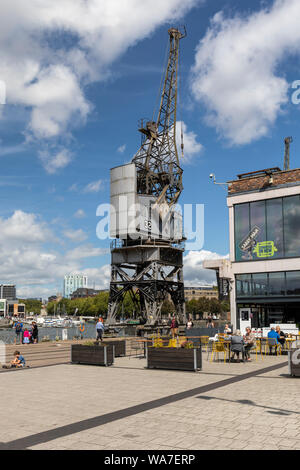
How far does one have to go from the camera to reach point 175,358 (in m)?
16.0

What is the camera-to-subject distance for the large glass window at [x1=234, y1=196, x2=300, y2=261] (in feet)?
94.1

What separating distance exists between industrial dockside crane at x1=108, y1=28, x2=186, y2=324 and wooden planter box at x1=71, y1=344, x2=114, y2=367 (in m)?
40.9

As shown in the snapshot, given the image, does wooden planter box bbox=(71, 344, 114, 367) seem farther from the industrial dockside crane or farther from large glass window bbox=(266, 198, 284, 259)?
the industrial dockside crane

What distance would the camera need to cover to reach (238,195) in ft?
102

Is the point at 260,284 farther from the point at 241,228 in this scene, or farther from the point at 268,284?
the point at 241,228

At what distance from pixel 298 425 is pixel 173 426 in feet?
7.10

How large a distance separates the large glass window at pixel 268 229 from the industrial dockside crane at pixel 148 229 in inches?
1153

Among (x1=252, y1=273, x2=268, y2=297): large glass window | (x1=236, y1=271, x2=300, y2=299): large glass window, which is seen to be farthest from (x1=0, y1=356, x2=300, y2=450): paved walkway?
(x1=252, y1=273, x2=268, y2=297): large glass window

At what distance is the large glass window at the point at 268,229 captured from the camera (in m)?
28.7

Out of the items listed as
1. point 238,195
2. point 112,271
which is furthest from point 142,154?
point 238,195

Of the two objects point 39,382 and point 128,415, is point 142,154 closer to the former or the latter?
point 39,382

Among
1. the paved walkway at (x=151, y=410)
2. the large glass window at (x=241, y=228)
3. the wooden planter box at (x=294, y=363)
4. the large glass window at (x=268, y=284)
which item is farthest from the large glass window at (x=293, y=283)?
the wooden planter box at (x=294, y=363)

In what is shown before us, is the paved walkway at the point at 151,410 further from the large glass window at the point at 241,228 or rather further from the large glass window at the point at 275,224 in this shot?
the large glass window at the point at 241,228

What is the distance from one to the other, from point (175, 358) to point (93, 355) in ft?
11.9
